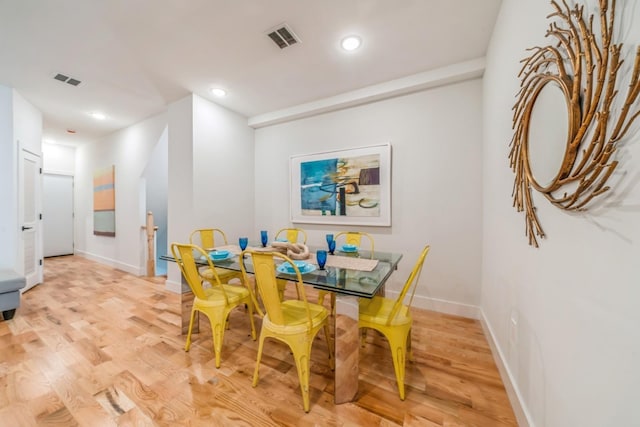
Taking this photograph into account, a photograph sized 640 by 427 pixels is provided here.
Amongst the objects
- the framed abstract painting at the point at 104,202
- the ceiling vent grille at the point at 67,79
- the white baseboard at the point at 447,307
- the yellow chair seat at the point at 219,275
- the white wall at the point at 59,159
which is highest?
the ceiling vent grille at the point at 67,79

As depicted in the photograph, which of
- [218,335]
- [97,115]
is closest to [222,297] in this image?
[218,335]

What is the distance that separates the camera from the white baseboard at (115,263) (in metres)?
4.20

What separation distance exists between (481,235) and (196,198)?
3499 mm

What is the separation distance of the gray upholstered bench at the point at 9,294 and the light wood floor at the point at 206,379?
0.41ft

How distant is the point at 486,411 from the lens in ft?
4.59

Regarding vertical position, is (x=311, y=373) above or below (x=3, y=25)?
below

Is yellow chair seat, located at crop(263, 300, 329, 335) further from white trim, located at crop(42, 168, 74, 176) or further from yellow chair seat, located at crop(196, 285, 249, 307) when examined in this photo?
white trim, located at crop(42, 168, 74, 176)

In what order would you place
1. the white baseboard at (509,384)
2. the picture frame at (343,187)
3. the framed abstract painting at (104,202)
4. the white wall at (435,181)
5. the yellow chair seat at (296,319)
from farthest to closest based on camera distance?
the framed abstract painting at (104,202) < the picture frame at (343,187) < the white wall at (435,181) < the yellow chair seat at (296,319) < the white baseboard at (509,384)

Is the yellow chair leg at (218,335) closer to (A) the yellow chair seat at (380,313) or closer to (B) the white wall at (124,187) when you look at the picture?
(A) the yellow chair seat at (380,313)

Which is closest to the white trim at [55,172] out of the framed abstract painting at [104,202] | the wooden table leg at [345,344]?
the framed abstract painting at [104,202]

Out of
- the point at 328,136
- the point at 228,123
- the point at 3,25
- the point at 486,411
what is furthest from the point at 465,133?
the point at 3,25

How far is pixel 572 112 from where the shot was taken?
839 millimetres

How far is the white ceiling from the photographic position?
1.82m

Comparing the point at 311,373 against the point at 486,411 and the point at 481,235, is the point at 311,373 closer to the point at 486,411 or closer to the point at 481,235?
the point at 486,411
